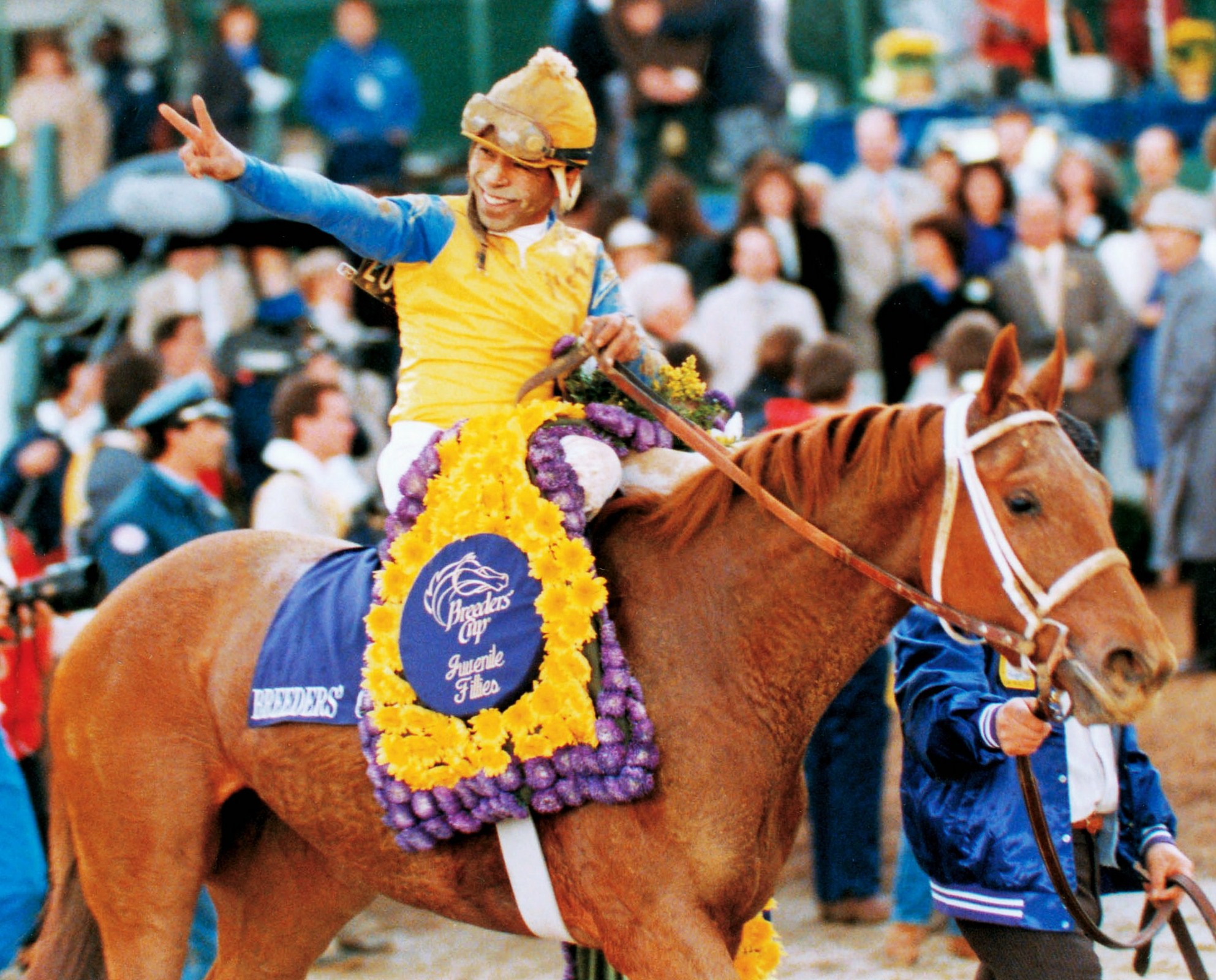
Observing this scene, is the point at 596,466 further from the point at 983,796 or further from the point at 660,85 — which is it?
the point at 660,85

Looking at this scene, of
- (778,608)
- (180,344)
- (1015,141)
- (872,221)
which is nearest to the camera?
(778,608)

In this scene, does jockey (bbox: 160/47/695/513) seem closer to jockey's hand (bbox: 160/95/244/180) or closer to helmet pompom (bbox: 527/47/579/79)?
helmet pompom (bbox: 527/47/579/79)

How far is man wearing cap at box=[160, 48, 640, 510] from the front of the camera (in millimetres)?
4176

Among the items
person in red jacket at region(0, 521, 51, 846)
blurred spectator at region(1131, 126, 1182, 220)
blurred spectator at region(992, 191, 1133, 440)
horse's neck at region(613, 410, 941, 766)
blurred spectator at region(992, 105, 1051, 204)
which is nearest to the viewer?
horse's neck at region(613, 410, 941, 766)

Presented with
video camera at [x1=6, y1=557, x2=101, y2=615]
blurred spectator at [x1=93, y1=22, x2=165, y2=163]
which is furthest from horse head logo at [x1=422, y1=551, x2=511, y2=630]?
blurred spectator at [x1=93, y1=22, x2=165, y2=163]

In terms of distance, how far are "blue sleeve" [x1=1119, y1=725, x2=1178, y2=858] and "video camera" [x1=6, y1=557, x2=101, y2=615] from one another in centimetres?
323

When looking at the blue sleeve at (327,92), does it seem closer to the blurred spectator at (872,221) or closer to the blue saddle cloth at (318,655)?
the blurred spectator at (872,221)

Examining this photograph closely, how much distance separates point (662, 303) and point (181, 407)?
2.39m

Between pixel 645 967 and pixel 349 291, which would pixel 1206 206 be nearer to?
pixel 349 291

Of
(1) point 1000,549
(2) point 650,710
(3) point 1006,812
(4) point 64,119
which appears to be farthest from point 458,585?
(4) point 64,119

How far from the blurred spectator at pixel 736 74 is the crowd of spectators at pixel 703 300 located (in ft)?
0.05

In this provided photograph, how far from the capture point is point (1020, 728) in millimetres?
3613

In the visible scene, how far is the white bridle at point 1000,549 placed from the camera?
3.39m

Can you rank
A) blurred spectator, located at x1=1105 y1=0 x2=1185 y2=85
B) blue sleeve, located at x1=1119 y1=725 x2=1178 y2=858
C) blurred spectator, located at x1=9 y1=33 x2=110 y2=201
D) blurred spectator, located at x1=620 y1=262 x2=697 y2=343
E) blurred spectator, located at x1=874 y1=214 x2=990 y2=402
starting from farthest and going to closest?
blurred spectator, located at x1=1105 y1=0 x2=1185 y2=85 → blurred spectator, located at x1=9 y1=33 x2=110 y2=201 → blurred spectator, located at x1=874 y1=214 x2=990 y2=402 → blurred spectator, located at x1=620 y1=262 x2=697 y2=343 → blue sleeve, located at x1=1119 y1=725 x2=1178 y2=858
